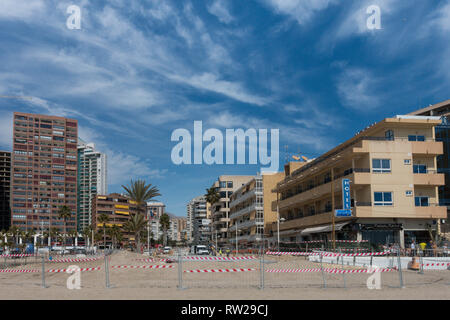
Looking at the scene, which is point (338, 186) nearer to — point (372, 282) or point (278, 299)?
point (372, 282)

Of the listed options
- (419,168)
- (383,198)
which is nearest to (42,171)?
(383,198)

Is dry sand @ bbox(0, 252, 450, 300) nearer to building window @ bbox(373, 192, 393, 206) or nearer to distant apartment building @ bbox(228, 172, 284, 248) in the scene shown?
building window @ bbox(373, 192, 393, 206)

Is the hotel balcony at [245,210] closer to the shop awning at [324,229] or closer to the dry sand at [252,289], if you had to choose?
the shop awning at [324,229]

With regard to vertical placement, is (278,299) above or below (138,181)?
below

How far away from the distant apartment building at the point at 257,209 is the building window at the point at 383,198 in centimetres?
3376

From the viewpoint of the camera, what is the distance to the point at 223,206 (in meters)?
125

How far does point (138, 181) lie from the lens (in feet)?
246

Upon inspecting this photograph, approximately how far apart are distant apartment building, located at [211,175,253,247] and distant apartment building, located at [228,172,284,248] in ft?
65.0

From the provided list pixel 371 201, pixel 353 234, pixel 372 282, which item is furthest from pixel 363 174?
pixel 372 282

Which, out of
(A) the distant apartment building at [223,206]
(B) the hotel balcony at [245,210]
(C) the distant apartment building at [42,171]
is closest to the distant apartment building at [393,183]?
(B) the hotel balcony at [245,210]

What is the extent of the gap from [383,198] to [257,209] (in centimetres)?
4283
